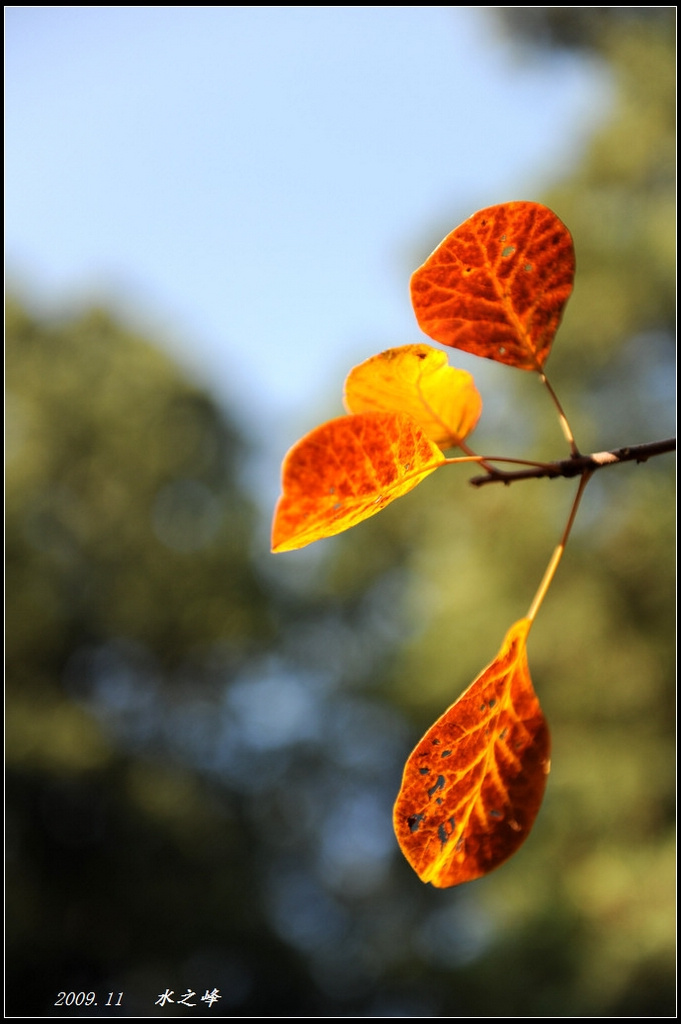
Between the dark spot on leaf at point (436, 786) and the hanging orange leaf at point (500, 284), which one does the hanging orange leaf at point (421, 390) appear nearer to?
the hanging orange leaf at point (500, 284)

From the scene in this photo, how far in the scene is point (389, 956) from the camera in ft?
17.2

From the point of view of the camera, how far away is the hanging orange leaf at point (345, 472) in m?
0.27

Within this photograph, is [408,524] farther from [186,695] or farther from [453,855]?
[453,855]

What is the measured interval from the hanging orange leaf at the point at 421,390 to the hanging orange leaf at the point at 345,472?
0.06 feet

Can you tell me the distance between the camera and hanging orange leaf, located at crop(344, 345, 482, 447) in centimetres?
→ 31

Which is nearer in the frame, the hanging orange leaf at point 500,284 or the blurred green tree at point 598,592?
the hanging orange leaf at point 500,284

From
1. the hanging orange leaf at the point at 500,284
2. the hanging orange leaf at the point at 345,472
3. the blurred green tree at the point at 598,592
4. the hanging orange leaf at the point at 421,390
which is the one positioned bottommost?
the blurred green tree at the point at 598,592

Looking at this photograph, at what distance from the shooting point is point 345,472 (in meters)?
0.27

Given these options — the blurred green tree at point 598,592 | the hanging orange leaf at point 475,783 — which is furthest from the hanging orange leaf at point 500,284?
the blurred green tree at point 598,592

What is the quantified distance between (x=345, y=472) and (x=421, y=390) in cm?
8

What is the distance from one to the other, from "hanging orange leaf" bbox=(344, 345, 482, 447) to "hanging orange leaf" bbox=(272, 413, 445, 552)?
17mm

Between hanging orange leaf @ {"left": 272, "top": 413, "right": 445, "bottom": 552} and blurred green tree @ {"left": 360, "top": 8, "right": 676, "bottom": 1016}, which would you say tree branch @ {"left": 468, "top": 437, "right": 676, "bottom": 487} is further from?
blurred green tree @ {"left": 360, "top": 8, "right": 676, "bottom": 1016}

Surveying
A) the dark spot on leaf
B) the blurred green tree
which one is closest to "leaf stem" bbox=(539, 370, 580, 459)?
the dark spot on leaf

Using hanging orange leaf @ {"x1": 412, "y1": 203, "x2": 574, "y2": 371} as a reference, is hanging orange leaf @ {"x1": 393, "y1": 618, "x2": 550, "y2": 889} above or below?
below
